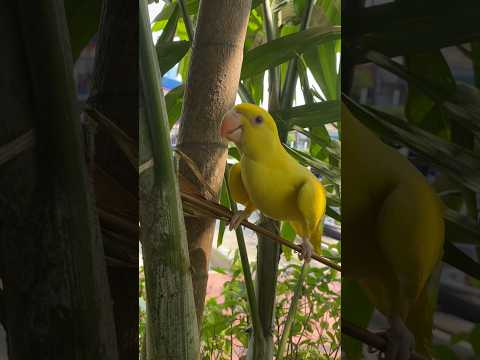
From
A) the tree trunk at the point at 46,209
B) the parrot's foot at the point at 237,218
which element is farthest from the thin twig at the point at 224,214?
the tree trunk at the point at 46,209

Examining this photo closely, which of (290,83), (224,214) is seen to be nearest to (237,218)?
(224,214)

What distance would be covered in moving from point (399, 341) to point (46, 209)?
15.3 inches

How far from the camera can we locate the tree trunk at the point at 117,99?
0.52m

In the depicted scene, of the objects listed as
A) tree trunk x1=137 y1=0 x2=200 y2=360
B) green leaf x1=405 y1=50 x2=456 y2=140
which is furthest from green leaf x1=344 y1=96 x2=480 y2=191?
tree trunk x1=137 y1=0 x2=200 y2=360

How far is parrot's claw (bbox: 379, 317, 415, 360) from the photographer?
43cm

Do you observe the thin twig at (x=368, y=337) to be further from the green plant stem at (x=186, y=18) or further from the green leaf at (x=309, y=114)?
Answer: the green plant stem at (x=186, y=18)

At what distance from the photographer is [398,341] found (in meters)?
0.44

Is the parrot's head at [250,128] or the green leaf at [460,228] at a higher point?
the parrot's head at [250,128]

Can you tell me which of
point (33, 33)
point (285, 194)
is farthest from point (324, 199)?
point (33, 33)

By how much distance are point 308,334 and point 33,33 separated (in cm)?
67

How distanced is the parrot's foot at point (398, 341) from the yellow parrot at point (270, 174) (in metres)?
0.17

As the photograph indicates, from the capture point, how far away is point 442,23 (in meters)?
0.39

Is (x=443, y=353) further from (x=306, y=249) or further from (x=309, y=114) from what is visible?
(x=309, y=114)

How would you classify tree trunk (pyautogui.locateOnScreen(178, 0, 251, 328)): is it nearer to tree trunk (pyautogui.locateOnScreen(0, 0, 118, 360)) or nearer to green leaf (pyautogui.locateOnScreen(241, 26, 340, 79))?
green leaf (pyautogui.locateOnScreen(241, 26, 340, 79))
